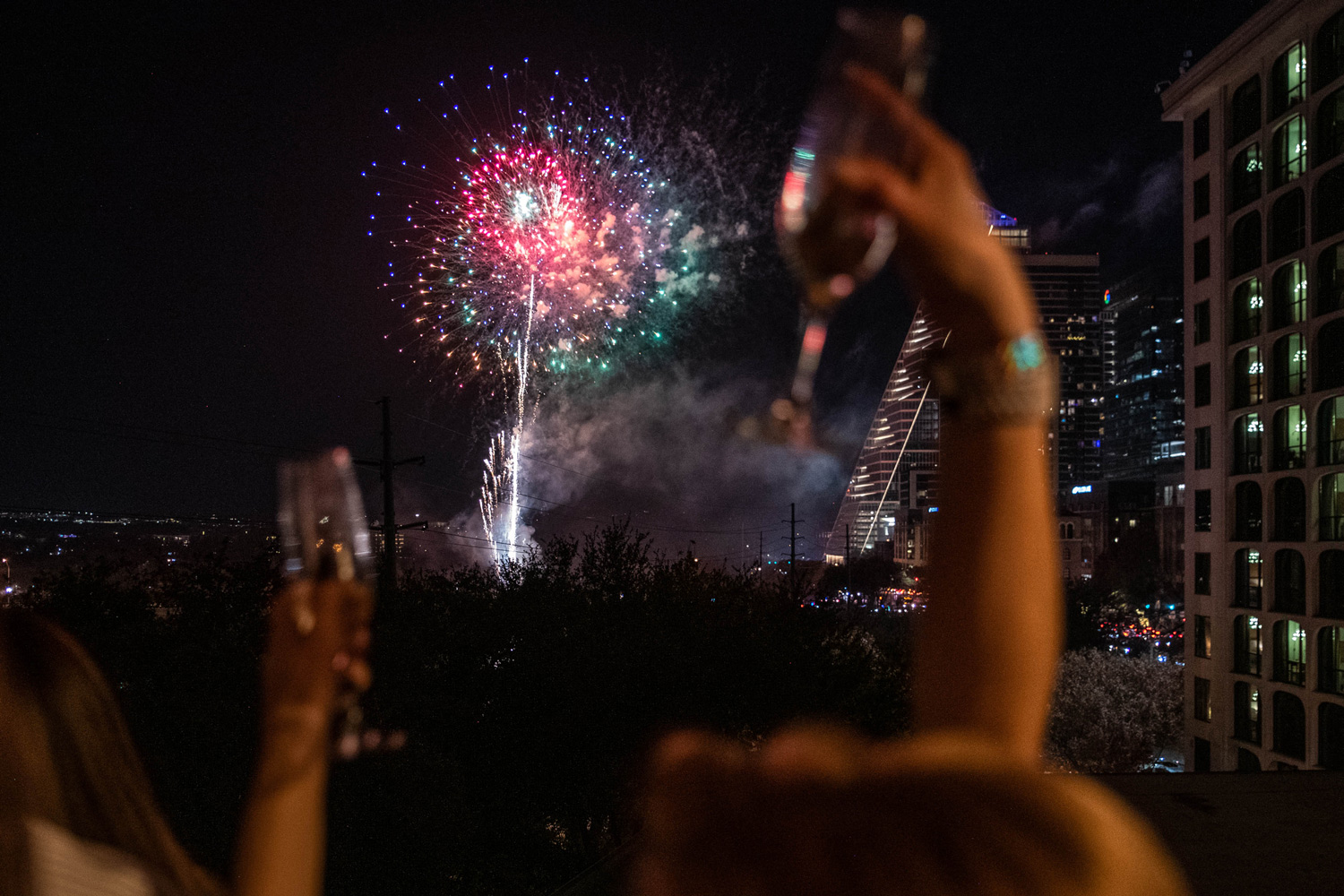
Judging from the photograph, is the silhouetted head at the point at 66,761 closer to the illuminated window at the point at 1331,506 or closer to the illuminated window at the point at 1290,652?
the illuminated window at the point at 1331,506

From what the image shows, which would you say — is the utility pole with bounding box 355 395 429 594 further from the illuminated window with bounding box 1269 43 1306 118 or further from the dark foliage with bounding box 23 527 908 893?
the illuminated window with bounding box 1269 43 1306 118

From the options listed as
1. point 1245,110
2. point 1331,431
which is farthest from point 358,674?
point 1245,110

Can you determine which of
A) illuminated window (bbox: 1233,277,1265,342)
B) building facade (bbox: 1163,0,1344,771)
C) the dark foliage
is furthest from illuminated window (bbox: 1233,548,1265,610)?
the dark foliage

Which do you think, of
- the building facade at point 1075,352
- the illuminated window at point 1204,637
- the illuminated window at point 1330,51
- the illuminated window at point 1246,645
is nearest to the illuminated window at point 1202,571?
the illuminated window at point 1204,637

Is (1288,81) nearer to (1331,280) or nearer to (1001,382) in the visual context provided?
(1331,280)

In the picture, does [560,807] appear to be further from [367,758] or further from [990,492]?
[990,492]

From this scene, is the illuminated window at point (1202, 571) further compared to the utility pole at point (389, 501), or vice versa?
the illuminated window at point (1202, 571)

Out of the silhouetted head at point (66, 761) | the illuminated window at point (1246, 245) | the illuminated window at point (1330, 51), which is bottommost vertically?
the silhouetted head at point (66, 761)

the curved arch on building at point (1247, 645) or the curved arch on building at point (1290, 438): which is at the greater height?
the curved arch on building at point (1290, 438)
